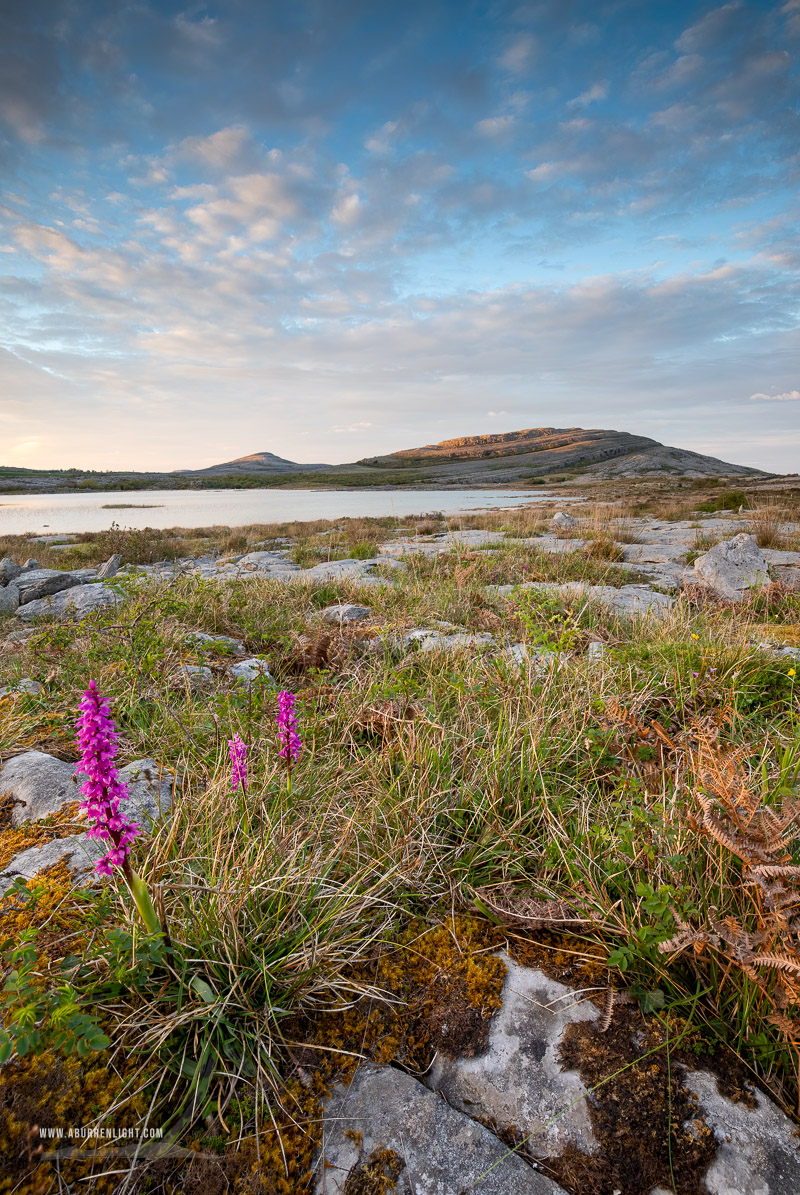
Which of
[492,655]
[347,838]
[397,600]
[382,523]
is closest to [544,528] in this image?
[382,523]

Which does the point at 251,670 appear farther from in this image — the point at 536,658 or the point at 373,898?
the point at 373,898

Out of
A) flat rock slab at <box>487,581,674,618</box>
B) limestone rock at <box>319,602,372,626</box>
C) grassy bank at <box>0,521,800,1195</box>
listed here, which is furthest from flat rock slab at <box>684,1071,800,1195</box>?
limestone rock at <box>319,602,372,626</box>

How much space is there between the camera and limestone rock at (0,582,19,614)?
8781 mm

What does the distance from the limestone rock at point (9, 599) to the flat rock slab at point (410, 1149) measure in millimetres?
9302

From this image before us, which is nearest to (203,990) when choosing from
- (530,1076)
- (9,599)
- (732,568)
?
(530,1076)

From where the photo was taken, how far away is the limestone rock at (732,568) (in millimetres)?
6945

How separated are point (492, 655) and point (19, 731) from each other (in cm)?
308

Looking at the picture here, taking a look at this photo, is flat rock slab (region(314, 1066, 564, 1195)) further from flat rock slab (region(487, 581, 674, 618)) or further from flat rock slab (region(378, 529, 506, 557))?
flat rock slab (region(378, 529, 506, 557))

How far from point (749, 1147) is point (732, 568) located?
7200mm

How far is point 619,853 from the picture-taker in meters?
2.02

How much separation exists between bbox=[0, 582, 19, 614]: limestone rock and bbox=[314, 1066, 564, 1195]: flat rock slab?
9.30m

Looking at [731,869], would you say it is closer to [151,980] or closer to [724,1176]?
[724,1176]

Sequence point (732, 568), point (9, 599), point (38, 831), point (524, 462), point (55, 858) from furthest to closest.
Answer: point (524, 462) → point (9, 599) → point (732, 568) → point (38, 831) → point (55, 858)

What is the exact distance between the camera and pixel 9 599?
915cm
